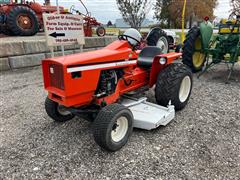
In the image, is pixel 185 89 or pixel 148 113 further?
pixel 185 89

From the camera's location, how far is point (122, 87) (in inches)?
127

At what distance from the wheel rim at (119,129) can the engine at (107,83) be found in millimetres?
428

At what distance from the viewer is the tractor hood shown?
2.46 meters

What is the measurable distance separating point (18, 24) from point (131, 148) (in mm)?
7301

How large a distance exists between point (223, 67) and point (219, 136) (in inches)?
167

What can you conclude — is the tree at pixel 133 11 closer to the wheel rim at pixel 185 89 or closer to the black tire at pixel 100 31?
the black tire at pixel 100 31

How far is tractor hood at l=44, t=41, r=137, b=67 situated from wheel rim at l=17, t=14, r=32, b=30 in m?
6.28

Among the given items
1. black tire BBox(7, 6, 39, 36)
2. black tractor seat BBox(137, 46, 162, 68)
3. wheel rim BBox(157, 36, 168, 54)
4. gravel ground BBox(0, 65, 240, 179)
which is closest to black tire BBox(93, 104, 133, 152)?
gravel ground BBox(0, 65, 240, 179)

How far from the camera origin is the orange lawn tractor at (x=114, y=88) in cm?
246

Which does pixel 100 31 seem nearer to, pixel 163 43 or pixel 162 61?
pixel 163 43

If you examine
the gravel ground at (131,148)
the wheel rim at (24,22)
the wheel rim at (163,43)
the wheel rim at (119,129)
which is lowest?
the gravel ground at (131,148)

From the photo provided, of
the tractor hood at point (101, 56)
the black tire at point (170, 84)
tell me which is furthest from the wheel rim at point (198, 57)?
the tractor hood at point (101, 56)

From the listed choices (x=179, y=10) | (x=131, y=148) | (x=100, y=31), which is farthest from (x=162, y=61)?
(x=179, y=10)

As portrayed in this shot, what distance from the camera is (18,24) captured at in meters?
8.07
